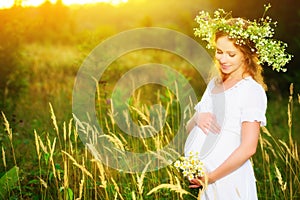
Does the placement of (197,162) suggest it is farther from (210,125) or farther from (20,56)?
(20,56)

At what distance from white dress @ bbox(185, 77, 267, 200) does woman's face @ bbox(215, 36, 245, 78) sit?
3.5 inches

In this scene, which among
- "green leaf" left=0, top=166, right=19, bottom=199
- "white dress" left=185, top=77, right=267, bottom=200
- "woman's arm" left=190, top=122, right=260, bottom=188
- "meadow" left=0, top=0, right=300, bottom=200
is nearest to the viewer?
"woman's arm" left=190, top=122, right=260, bottom=188

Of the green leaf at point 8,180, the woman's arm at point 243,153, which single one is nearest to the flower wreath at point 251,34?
the woman's arm at point 243,153

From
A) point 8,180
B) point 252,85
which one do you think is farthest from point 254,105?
point 8,180

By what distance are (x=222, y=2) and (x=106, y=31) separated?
2.41 m

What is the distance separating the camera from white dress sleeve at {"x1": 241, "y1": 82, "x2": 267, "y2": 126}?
2510 mm

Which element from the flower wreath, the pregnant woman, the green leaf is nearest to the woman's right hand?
the pregnant woman

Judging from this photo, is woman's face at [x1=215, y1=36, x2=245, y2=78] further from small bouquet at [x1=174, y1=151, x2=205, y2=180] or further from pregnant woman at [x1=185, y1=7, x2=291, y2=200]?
small bouquet at [x1=174, y1=151, x2=205, y2=180]

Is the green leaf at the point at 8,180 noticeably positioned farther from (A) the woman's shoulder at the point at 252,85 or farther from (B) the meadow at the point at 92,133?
(A) the woman's shoulder at the point at 252,85

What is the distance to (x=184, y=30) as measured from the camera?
472 inches

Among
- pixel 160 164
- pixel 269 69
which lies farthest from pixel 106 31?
pixel 160 164

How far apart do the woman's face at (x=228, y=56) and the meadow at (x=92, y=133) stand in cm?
56

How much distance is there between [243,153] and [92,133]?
108cm

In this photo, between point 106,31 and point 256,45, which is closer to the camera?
point 256,45
